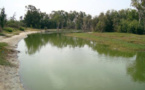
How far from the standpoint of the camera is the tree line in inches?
1667

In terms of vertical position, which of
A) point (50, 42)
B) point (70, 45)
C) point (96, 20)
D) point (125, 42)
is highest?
point (96, 20)

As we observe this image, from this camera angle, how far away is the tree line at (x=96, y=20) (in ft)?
139

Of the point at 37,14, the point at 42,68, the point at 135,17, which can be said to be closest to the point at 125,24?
the point at 135,17

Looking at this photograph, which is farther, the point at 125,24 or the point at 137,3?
the point at 125,24

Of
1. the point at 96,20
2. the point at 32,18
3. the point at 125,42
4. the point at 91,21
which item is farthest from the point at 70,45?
the point at 32,18

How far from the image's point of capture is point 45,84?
30.3 feet

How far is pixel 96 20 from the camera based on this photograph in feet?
196

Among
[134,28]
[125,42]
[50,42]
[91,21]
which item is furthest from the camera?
[91,21]

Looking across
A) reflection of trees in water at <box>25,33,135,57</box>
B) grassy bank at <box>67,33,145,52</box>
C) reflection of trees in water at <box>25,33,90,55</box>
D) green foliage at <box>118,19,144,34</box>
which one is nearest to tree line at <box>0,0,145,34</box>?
green foliage at <box>118,19,144,34</box>

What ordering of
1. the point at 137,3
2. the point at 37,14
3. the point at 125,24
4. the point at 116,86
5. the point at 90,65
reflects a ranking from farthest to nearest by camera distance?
the point at 37,14 → the point at 125,24 → the point at 137,3 → the point at 90,65 → the point at 116,86

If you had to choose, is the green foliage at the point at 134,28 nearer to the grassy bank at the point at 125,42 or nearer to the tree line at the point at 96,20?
the tree line at the point at 96,20

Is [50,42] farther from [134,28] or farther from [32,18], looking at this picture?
[32,18]

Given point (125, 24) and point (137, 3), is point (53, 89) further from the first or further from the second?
point (125, 24)

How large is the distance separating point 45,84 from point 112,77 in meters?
4.81
